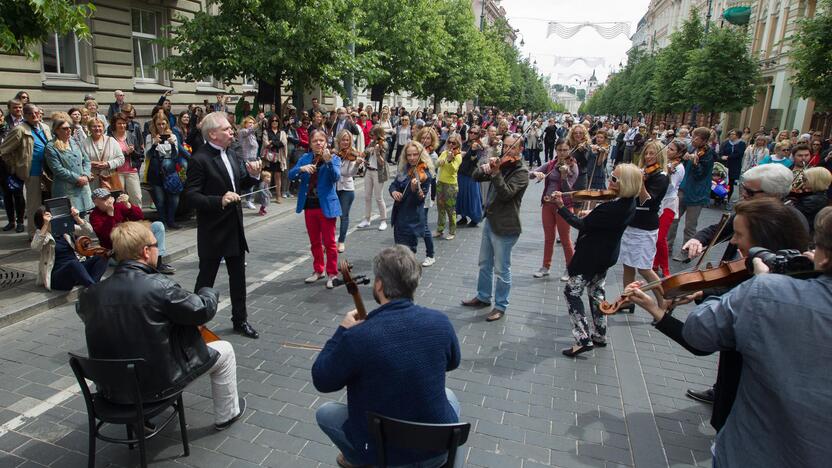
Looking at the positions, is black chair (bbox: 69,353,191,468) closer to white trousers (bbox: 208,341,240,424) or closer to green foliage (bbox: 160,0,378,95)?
white trousers (bbox: 208,341,240,424)

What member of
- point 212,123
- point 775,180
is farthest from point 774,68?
point 212,123

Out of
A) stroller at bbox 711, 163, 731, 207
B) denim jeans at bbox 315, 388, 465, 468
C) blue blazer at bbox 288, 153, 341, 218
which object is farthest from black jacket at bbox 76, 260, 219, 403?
stroller at bbox 711, 163, 731, 207

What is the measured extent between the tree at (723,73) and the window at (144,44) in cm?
2278

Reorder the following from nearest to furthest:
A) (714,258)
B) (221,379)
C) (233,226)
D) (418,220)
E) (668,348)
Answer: (221,379)
(233,226)
(668,348)
(418,220)
(714,258)

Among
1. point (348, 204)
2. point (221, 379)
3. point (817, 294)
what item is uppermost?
point (817, 294)

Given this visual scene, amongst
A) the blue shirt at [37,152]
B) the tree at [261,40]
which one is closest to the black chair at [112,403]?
the blue shirt at [37,152]

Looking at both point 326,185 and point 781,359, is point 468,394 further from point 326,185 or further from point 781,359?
point 326,185

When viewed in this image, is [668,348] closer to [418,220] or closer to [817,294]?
[418,220]

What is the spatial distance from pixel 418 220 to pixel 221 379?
3.96 meters

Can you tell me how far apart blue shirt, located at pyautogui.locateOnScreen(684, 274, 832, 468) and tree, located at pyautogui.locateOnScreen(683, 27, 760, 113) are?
27.4 m

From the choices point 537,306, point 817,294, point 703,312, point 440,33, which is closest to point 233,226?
point 537,306

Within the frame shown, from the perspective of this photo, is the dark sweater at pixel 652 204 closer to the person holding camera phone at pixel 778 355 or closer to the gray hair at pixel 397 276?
the person holding camera phone at pixel 778 355

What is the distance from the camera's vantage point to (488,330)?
19.6 feet

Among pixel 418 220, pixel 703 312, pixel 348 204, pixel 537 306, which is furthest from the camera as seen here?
pixel 348 204
